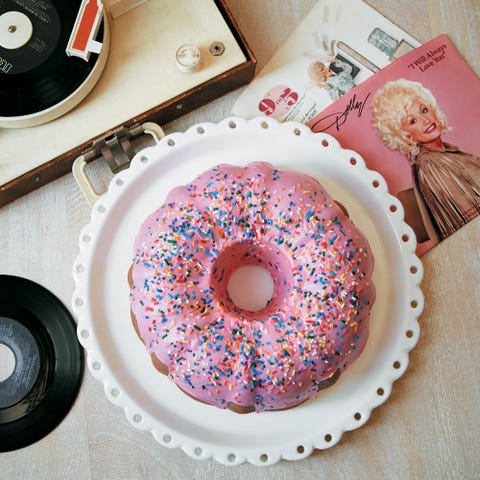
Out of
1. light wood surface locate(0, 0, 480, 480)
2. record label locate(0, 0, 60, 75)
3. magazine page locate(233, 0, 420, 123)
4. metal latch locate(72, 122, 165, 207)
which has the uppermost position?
record label locate(0, 0, 60, 75)

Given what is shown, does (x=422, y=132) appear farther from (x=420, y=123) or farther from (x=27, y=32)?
(x=27, y=32)

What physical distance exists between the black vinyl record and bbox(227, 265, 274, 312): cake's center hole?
52cm

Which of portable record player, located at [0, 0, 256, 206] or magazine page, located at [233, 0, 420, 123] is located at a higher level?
portable record player, located at [0, 0, 256, 206]

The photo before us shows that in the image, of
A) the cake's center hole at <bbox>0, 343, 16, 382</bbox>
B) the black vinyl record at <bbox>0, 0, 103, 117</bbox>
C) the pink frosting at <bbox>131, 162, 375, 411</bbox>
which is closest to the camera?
the pink frosting at <bbox>131, 162, 375, 411</bbox>

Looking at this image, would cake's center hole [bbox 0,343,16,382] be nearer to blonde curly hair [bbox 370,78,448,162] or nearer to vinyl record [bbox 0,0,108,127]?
vinyl record [bbox 0,0,108,127]

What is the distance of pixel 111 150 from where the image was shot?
114 centimetres

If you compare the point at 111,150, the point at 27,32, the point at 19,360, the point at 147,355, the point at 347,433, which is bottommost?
the point at 347,433

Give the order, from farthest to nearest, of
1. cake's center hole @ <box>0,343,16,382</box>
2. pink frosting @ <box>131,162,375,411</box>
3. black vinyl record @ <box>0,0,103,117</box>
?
cake's center hole @ <box>0,343,16,382</box>
black vinyl record @ <box>0,0,103,117</box>
pink frosting @ <box>131,162,375,411</box>

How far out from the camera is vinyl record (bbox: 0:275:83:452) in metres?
1.14

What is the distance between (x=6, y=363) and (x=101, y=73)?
2.27ft

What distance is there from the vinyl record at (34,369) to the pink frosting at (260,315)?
0.27m

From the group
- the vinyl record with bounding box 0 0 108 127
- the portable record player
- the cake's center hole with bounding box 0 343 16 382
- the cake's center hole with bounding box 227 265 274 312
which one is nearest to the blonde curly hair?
the portable record player
